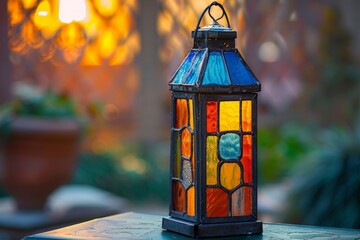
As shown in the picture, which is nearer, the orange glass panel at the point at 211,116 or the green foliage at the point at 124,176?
the orange glass panel at the point at 211,116

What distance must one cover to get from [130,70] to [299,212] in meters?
3.16

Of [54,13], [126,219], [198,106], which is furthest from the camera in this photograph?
[54,13]

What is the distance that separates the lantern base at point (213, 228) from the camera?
181 centimetres

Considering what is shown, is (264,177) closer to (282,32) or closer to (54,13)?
(282,32)

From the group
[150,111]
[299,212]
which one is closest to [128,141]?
[150,111]

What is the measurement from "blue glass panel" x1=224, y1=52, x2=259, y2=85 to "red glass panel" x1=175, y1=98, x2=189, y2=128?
11 cm

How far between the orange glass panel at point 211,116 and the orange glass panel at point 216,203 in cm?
12

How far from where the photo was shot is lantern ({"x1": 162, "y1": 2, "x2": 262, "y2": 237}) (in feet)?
5.96

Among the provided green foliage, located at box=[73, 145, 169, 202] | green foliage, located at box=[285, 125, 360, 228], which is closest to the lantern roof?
green foliage, located at box=[285, 125, 360, 228]

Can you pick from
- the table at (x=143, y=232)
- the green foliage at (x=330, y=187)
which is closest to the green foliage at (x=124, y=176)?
the green foliage at (x=330, y=187)

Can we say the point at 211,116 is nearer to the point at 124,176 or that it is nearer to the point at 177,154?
the point at 177,154

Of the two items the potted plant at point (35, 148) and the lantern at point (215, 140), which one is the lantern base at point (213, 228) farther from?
the potted plant at point (35, 148)

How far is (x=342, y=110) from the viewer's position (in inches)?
247

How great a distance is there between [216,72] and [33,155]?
3262 mm
